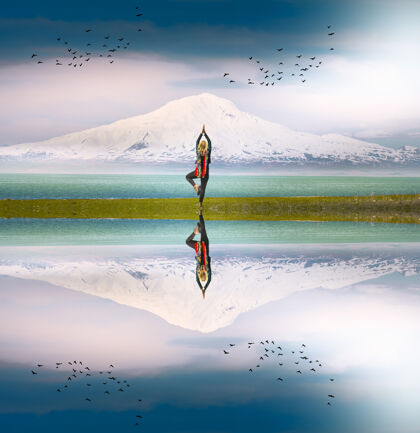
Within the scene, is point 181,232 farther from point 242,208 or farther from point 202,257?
point 242,208

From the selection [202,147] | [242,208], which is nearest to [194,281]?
[202,147]

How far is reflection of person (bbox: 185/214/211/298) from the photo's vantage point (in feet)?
66.3

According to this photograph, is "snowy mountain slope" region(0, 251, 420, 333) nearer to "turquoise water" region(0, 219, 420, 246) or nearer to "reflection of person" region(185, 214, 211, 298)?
"reflection of person" region(185, 214, 211, 298)

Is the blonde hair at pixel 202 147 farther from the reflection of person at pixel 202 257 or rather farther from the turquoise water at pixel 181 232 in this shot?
the reflection of person at pixel 202 257

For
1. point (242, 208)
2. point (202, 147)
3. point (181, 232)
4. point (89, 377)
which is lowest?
point (89, 377)

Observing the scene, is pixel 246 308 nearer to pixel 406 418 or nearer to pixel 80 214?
pixel 406 418

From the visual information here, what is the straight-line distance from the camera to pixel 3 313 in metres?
15.8

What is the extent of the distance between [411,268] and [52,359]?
43.2ft

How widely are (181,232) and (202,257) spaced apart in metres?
11.4

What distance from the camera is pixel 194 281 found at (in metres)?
20.1

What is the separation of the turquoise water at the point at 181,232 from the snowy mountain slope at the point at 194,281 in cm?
653

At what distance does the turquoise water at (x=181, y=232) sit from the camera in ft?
105

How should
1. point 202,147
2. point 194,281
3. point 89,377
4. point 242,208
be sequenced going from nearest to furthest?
point 89,377, point 194,281, point 202,147, point 242,208

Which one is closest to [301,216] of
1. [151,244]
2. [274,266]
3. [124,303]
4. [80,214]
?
[80,214]
